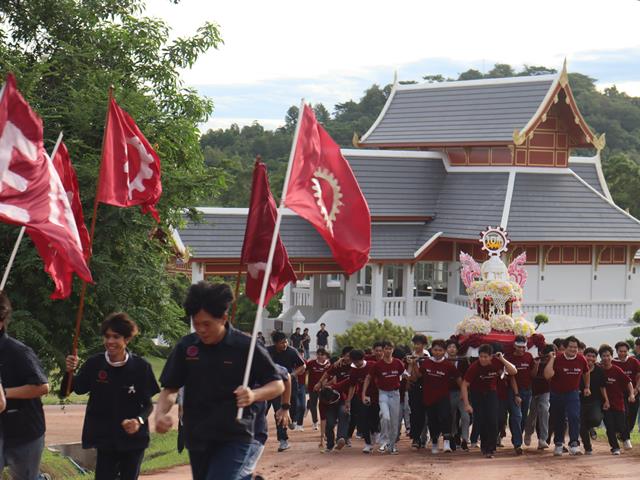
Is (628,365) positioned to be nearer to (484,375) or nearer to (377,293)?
(484,375)

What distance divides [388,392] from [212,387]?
9.09 meters

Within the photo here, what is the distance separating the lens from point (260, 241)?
12.2 meters

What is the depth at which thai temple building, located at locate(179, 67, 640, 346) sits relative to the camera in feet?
122

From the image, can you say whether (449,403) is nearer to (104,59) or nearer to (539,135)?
(104,59)

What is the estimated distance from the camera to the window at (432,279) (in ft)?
130

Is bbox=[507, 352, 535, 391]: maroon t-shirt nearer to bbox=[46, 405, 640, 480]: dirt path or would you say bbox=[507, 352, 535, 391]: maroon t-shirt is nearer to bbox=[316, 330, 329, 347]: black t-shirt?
bbox=[46, 405, 640, 480]: dirt path

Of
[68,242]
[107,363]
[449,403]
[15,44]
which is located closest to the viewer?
[107,363]

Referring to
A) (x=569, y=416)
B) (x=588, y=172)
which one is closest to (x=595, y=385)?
(x=569, y=416)

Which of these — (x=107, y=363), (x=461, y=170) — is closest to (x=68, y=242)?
(x=107, y=363)

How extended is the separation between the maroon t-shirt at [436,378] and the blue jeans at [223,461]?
28.9ft

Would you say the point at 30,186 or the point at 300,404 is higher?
the point at 30,186

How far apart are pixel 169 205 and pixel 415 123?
2362cm

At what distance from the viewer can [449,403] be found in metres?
16.6

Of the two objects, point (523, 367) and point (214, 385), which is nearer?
point (214, 385)
